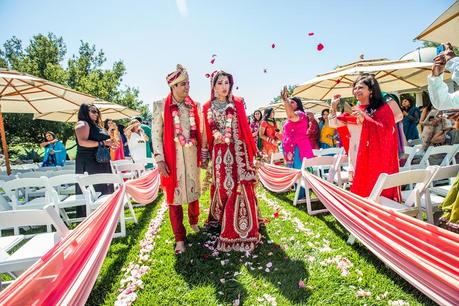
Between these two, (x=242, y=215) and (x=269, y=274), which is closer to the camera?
(x=269, y=274)

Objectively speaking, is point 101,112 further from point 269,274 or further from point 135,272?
point 269,274

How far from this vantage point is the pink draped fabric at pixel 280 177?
511cm

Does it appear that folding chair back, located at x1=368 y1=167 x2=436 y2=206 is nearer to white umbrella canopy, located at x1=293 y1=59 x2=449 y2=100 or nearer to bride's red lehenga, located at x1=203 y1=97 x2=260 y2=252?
bride's red lehenga, located at x1=203 y1=97 x2=260 y2=252

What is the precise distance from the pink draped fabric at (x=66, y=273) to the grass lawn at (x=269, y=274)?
71 cm

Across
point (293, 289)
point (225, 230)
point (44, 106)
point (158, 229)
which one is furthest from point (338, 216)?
point (44, 106)

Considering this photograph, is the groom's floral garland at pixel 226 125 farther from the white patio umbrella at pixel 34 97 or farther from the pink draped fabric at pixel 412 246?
the white patio umbrella at pixel 34 97

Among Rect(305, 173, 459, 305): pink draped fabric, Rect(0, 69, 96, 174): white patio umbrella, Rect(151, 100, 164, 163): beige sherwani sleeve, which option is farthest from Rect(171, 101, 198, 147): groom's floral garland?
Rect(0, 69, 96, 174): white patio umbrella

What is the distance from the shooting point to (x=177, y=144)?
364 centimetres

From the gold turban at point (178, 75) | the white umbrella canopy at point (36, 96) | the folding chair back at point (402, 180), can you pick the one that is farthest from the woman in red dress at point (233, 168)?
the white umbrella canopy at point (36, 96)

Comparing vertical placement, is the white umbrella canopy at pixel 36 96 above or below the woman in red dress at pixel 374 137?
above

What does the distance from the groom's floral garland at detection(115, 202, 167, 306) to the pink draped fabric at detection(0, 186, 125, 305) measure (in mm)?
561

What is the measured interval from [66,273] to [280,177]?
4.38 m

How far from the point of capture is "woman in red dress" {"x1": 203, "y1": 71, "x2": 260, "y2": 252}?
3.55 metres

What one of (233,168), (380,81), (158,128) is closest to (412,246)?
(233,168)
